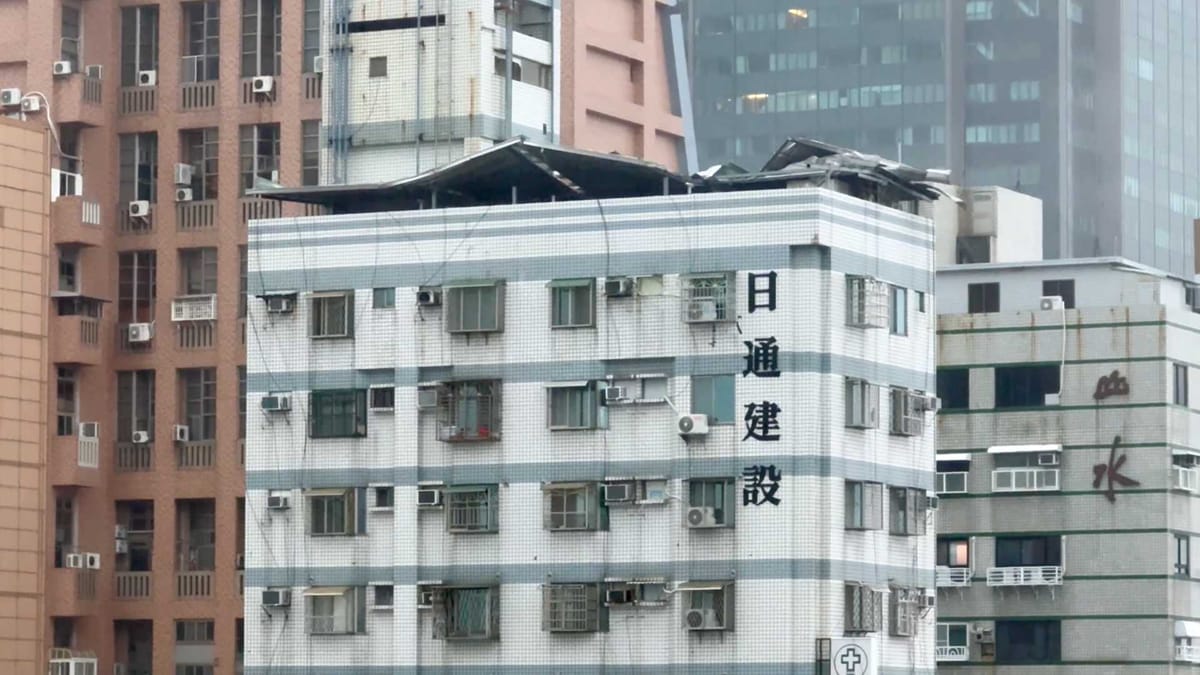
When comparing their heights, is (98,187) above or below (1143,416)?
above

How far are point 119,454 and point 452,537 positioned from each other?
14.4 metres

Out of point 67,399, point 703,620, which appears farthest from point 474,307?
point 67,399

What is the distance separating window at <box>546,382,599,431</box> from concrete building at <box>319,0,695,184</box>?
940cm

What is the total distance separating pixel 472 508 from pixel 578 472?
2.36m

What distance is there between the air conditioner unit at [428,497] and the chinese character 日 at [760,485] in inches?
251

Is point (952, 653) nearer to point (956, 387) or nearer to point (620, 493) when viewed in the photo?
point (956, 387)

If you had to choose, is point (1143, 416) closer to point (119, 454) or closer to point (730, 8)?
point (119, 454)

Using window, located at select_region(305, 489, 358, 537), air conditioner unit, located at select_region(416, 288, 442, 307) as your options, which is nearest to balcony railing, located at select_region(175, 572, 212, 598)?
window, located at select_region(305, 489, 358, 537)

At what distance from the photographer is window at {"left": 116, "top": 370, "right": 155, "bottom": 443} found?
73.4 meters

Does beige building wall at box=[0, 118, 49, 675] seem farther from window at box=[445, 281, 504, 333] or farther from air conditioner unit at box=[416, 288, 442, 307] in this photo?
window at box=[445, 281, 504, 333]

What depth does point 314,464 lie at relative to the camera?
63125 mm

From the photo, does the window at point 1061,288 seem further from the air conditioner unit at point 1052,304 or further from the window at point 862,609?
the window at point 862,609

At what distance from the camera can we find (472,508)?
61.7m

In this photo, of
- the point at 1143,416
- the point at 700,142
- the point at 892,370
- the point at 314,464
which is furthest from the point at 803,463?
the point at 700,142
